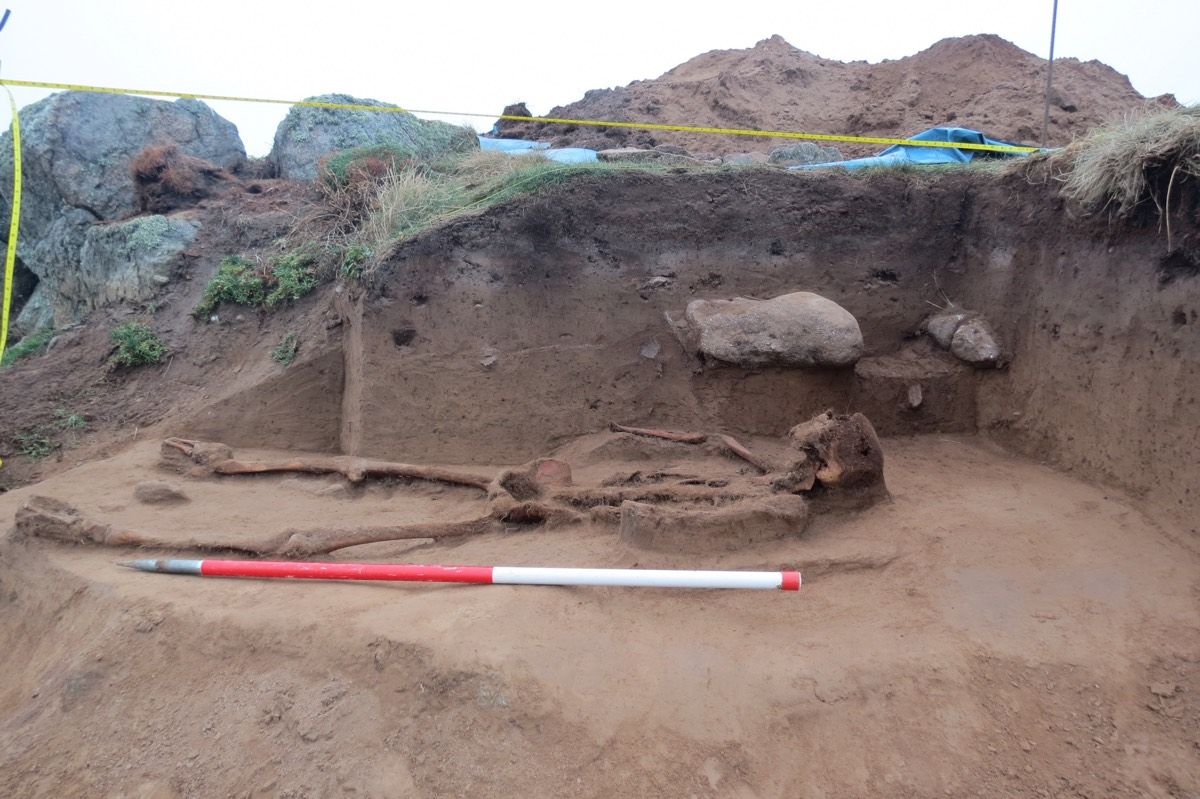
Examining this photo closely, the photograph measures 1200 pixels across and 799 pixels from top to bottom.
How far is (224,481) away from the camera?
186 inches

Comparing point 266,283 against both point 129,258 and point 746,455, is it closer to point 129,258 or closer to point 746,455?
point 129,258

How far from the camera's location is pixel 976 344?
485 centimetres

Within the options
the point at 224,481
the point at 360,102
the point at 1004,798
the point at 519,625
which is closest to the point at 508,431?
the point at 224,481

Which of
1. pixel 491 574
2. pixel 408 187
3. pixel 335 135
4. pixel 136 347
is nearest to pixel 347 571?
pixel 491 574

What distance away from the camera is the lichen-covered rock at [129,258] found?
7.13 metres

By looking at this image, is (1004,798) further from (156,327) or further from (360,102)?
(360,102)

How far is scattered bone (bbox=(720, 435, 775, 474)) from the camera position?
4117 mm

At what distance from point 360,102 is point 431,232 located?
498cm

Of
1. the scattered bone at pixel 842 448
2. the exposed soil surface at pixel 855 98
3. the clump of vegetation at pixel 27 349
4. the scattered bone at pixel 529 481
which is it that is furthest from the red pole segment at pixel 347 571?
the exposed soil surface at pixel 855 98

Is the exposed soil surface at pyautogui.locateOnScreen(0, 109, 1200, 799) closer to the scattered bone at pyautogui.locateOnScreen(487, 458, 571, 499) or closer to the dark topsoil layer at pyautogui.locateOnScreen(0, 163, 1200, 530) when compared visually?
the dark topsoil layer at pyautogui.locateOnScreen(0, 163, 1200, 530)

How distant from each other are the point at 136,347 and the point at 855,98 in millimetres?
11595

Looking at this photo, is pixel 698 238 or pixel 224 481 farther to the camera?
pixel 698 238

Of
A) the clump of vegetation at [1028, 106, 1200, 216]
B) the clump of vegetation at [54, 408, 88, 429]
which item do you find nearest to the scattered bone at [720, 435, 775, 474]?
the clump of vegetation at [1028, 106, 1200, 216]

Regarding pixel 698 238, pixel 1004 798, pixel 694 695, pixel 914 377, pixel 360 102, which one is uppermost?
pixel 360 102
